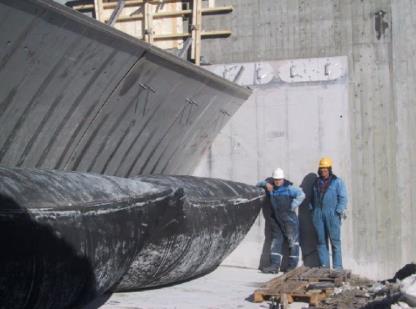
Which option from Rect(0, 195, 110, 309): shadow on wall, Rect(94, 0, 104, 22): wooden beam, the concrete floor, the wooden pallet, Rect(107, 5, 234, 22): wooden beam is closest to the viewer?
Rect(0, 195, 110, 309): shadow on wall

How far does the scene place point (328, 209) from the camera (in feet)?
37.6

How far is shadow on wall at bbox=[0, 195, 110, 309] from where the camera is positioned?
579cm

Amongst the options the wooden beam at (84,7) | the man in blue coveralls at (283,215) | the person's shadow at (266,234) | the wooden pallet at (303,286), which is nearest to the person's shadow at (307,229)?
the man in blue coveralls at (283,215)

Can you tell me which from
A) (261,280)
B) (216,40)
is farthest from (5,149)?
(216,40)

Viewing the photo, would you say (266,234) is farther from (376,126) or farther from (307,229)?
(376,126)

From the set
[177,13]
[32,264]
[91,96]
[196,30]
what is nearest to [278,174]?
[196,30]

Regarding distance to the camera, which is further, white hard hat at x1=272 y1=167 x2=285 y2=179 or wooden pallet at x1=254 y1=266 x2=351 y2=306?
white hard hat at x1=272 y1=167 x2=285 y2=179

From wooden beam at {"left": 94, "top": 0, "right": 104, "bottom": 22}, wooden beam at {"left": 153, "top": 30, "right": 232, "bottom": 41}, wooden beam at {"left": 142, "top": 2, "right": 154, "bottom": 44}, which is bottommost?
wooden beam at {"left": 153, "top": 30, "right": 232, "bottom": 41}

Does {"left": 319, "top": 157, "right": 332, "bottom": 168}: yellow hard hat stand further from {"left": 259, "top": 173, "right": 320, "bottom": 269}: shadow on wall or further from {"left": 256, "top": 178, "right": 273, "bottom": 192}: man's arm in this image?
{"left": 256, "top": 178, "right": 273, "bottom": 192}: man's arm

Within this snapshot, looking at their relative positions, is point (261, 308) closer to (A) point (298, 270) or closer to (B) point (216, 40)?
(A) point (298, 270)

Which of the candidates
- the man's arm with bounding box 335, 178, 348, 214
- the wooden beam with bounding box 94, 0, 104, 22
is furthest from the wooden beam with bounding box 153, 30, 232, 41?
the man's arm with bounding box 335, 178, 348, 214

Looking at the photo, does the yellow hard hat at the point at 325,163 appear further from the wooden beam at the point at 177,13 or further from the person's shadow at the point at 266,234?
the wooden beam at the point at 177,13

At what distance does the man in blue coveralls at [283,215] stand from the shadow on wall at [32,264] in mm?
5501

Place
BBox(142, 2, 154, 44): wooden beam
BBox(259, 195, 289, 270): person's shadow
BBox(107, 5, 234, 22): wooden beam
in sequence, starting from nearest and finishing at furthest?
BBox(259, 195, 289, 270): person's shadow, BBox(107, 5, 234, 22): wooden beam, BBox(142, 2, 154, 44): wooden beam
